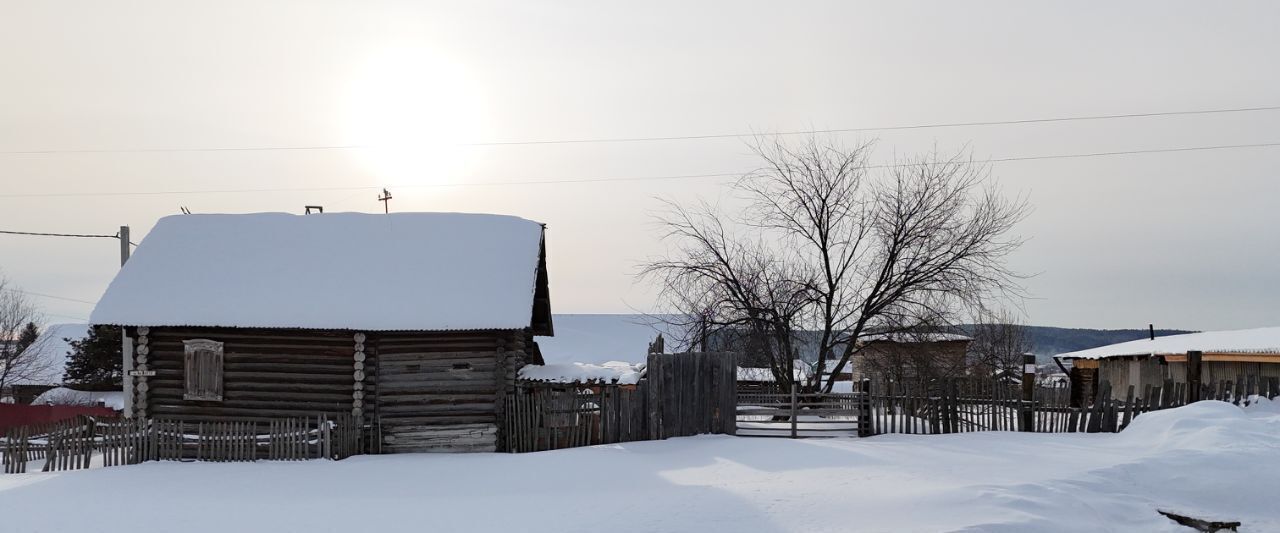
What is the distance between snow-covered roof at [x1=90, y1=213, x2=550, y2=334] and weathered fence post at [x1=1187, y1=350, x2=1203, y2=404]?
14379mm

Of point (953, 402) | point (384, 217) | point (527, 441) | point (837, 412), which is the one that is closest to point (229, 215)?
point (384, 217)

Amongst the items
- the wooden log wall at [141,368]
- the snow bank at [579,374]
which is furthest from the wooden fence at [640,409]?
the wooden log wall at [141,368]

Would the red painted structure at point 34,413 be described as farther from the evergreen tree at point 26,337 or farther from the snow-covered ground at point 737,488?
the snow-covered ground at point 737,488

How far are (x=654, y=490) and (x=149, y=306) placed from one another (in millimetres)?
13288

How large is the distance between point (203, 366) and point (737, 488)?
42.6 ft

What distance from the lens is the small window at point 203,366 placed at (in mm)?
21203

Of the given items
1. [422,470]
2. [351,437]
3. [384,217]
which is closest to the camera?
[422,470]

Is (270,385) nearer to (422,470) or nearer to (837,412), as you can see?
(422,470)

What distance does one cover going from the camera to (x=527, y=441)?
68.2 feet

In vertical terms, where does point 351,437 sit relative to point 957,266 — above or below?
below

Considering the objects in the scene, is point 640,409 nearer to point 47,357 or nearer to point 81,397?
point 81,397

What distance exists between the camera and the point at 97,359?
46.3 m

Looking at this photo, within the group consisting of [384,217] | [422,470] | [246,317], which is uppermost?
[384,217]

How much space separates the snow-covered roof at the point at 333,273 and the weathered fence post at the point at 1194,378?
47.2 feet
